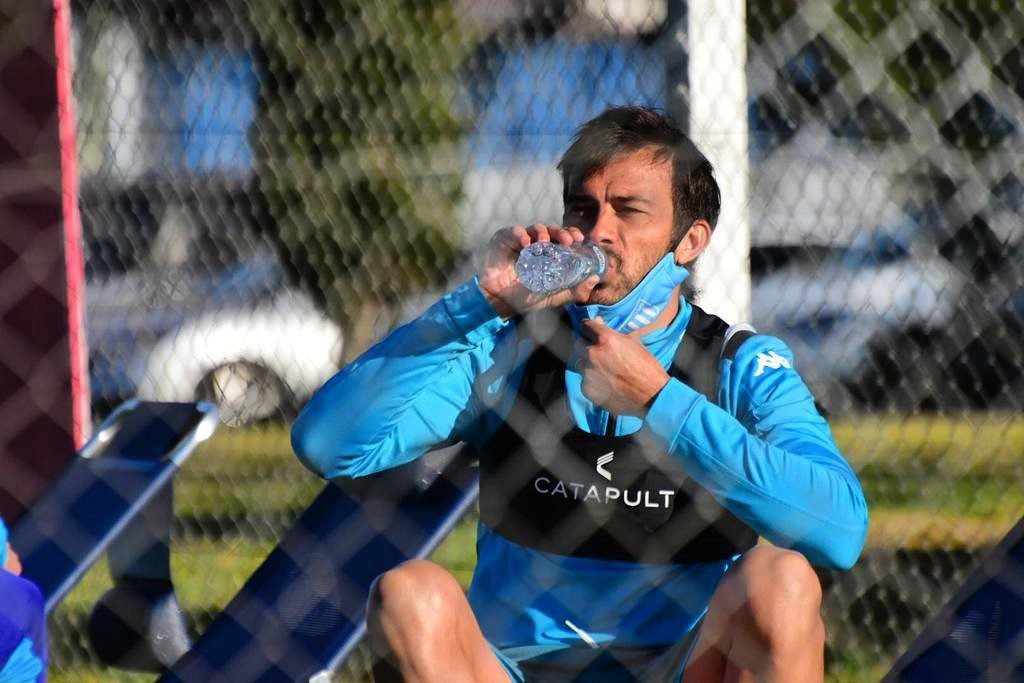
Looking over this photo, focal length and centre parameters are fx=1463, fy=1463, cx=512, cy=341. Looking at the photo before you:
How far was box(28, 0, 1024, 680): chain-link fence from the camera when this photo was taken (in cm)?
421

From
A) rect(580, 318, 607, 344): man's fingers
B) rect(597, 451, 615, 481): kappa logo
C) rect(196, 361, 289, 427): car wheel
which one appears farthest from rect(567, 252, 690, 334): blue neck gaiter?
rect(196, 361, 289, 427): car wheel

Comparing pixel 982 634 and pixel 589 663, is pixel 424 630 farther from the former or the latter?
pixel 982 634

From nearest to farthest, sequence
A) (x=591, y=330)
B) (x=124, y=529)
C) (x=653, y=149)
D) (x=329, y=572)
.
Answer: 1. (x=591, y=330)
2. (x=653, y=149)
3. (x=329, y=572)
4. (x=124, y=529)

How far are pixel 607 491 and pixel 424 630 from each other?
43 cm

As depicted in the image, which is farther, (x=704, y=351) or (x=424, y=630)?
(x=704, y=351)

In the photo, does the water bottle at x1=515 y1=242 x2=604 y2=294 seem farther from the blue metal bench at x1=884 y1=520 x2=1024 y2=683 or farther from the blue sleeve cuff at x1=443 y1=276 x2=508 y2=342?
the blue metal bench at x1=884 y1=520 x2=1024 y2=683

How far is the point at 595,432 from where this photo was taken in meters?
2.54

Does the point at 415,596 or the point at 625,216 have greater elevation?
the point at 625,216

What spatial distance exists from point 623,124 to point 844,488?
0.77 m

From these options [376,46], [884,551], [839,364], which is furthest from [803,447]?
[376,46]

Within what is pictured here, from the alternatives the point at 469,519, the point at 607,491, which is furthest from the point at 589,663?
the point at 469,519

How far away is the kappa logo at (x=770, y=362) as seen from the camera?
245cm

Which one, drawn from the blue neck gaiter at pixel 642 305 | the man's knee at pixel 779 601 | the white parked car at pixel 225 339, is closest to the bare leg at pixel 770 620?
the man's knee at pixel 779 601

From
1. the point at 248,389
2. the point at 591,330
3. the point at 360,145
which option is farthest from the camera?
the point at 248,389
